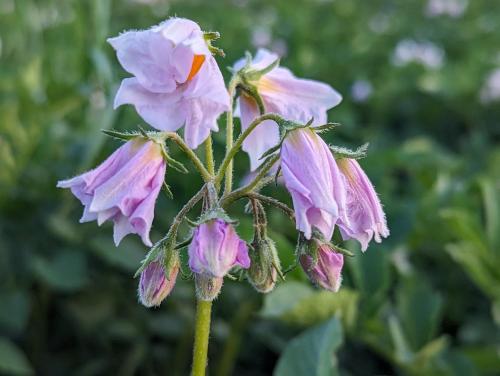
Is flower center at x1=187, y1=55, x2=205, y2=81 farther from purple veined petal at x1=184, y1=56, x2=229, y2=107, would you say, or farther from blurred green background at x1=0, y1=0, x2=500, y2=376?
blurred green background at x1=0, y1=0, x2=500, y2=376

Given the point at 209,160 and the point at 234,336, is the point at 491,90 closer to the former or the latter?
the point at 234,336

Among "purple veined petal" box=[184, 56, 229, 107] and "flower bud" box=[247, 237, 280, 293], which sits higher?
"purple veined petal" box=[184, 56, 229, 107]

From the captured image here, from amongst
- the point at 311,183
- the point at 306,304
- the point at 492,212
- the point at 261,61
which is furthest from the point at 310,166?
the point at 492,212

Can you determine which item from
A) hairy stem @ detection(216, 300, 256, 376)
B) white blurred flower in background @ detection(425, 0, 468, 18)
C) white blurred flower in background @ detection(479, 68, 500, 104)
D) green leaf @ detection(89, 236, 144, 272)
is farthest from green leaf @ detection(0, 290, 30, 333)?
white blurred flower in background @ detection(425, 0, 468, 18)

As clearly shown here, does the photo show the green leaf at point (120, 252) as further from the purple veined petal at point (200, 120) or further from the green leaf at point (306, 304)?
the purple veined petal at point (200, 120)

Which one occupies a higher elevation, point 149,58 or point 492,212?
point 149,58

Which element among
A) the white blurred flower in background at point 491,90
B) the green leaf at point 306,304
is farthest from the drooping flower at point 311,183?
the white blurred flower in background at point 491,90
